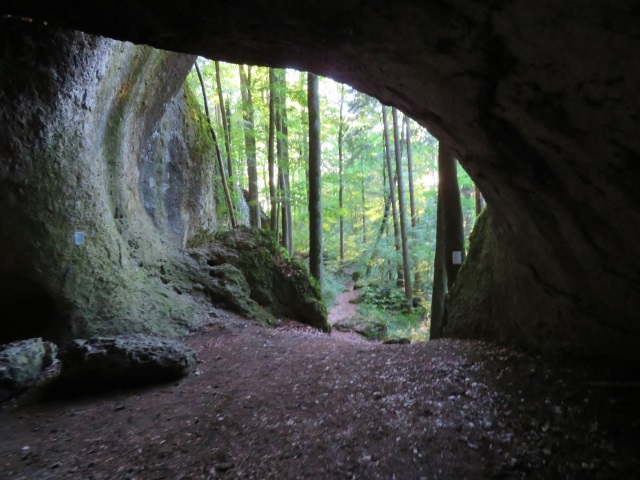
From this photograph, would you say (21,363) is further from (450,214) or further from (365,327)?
(365,327)

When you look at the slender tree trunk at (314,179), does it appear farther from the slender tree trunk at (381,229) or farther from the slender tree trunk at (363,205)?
the slender tree trunk at (363,205)

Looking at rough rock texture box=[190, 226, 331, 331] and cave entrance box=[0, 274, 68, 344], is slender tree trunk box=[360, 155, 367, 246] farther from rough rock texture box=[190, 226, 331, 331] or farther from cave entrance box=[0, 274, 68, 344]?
cave entrance box=[0, 274, 68, 344]

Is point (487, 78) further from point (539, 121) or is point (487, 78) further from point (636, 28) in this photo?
point (636, 28)

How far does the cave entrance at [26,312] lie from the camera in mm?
5527

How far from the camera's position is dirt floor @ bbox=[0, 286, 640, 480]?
285 cm

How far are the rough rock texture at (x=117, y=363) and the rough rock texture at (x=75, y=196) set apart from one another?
134cm

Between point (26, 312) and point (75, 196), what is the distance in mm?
1887

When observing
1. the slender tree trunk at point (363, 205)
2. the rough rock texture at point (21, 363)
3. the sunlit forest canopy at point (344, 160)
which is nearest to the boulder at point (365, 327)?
the sunlit forest canopy at point (344, 160)

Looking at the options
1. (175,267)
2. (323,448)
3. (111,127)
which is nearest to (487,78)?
(323,448)

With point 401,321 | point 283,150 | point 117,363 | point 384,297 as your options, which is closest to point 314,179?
point 117,363

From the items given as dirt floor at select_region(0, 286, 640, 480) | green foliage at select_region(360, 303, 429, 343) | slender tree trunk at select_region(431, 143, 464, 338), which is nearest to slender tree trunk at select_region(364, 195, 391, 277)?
green foliage at select_region(360, 303, 429, 343)

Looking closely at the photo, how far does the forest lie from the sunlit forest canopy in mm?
76

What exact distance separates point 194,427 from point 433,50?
159 inches

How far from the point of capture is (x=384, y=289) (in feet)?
66.7
